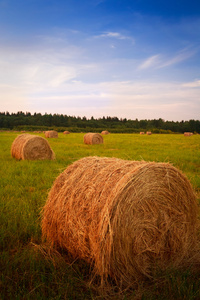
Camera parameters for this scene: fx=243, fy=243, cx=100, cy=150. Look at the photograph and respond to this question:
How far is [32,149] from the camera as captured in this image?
42.2 feet

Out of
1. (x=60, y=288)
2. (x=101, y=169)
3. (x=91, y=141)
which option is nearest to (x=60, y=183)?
(x=101, y=169)

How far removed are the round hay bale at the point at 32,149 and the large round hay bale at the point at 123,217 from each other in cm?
877

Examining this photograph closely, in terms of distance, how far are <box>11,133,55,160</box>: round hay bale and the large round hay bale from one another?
877 cm

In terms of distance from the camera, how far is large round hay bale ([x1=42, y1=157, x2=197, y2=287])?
10.6 feet

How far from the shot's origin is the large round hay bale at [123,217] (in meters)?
3.23

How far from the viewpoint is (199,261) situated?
11.9 feet

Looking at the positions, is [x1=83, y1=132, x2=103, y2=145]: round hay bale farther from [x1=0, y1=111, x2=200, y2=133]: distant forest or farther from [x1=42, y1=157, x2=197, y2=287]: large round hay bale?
[x1=0, y1=111, x2=200, y2=133]: distant forest

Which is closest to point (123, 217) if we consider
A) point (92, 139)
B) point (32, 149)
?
point (32, 149)

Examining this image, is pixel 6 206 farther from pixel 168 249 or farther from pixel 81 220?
pixel 168 249

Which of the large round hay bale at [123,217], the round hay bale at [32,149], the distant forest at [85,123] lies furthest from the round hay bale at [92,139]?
the distant forest at [85,123]

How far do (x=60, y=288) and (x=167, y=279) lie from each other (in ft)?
4.41

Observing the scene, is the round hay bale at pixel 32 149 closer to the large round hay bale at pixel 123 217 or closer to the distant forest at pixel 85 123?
the large round hay bale at pixel 123 217

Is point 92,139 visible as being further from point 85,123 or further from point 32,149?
point 85,123

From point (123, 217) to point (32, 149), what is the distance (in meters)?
10.3
